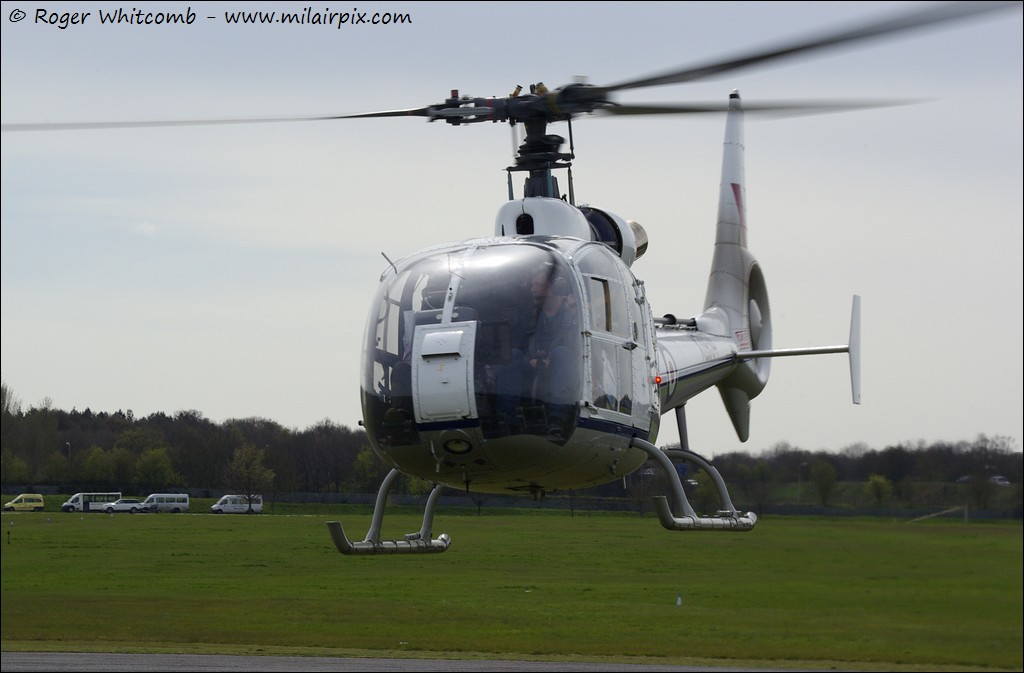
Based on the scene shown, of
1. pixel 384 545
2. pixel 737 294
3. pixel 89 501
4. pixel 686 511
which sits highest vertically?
pixel 737 294

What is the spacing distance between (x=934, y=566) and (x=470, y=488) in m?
12.6

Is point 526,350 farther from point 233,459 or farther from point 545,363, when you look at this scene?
point 233,459

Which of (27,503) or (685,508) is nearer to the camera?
(685,508)

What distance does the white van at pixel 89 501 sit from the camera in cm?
2488

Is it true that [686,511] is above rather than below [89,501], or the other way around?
below

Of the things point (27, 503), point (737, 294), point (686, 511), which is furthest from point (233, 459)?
point (686, 511)

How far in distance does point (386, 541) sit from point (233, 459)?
12177 mm

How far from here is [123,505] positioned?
2695cm

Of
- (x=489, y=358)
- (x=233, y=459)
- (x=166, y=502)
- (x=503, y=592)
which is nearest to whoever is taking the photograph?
(x=489, y=358)

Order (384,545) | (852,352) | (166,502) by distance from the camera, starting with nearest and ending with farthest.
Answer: (384,545) → (852,352) → (166,502)

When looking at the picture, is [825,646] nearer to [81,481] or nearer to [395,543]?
[81,481]

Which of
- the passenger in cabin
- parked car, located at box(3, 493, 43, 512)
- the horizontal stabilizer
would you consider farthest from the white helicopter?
parked car, located at box(3, 493, 43, 512)

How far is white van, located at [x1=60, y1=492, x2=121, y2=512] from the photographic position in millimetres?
24875

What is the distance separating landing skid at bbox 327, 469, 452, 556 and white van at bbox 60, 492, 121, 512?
48.3 feet
